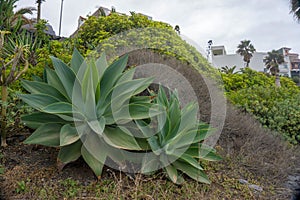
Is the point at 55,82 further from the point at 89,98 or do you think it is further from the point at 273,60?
the point at 273,60

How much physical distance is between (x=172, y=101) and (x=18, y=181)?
1502 mm

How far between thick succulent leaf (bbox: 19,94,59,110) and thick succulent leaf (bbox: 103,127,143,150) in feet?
1.74

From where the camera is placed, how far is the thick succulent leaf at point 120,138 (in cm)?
209

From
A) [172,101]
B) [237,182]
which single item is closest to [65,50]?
[172,101]

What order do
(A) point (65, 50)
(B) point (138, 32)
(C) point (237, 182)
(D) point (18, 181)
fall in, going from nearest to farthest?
(D) point (18, 181), (C) point (237, 182), (A) point (65, 50), (B) point (138, 32)

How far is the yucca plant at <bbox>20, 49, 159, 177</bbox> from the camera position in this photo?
2096 mm

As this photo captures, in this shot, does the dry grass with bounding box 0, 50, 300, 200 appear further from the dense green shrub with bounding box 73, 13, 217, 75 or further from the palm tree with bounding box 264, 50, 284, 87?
the palm tree with bounding box 264, 50, 284, 87

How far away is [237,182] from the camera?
265cm

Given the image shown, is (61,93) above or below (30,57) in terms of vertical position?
below

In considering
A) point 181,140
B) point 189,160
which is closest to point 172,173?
point 189,160

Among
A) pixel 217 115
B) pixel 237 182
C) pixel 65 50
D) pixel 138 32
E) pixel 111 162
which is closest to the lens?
pixel 111 162

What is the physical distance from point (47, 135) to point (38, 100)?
30cm

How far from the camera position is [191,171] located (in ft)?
7.84

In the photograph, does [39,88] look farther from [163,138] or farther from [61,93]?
[163,138]
